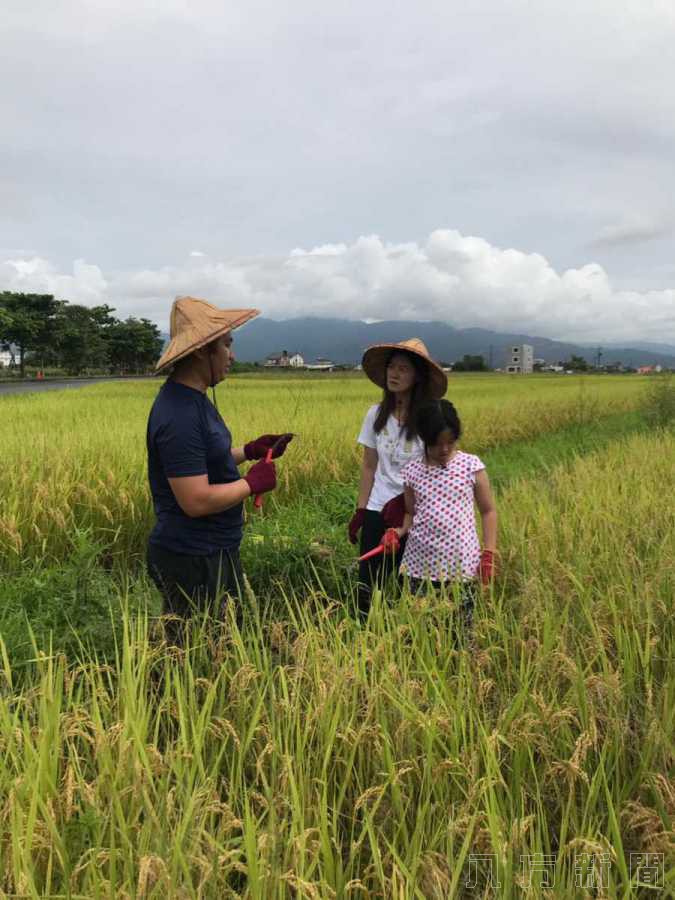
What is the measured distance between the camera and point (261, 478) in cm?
200

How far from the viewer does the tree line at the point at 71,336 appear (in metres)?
41.3

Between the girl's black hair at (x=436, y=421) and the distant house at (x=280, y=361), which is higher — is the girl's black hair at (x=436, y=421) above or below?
below

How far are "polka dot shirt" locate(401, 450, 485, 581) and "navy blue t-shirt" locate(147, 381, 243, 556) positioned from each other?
2.45 ft

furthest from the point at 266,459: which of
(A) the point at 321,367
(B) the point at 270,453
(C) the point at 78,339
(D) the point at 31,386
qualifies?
(A) the point at 321,367

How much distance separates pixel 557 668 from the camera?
1.57 meters

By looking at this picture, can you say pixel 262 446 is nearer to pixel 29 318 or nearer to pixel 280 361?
pixel 280 361

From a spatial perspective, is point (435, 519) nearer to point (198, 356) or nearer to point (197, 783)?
point (198, 356)

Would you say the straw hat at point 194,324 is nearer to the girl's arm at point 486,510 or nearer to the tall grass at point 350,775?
the tall grass at point 350,775

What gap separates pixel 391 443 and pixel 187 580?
3.62 feet

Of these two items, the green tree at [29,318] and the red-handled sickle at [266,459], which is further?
the green tree at [29,318]

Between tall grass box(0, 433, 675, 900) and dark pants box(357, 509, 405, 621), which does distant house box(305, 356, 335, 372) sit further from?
tall grass box(0, 433, 675, 900)

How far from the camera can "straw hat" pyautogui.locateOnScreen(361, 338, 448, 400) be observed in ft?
8.44

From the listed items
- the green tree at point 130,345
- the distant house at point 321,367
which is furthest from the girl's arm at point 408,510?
the green tree at point 130,345

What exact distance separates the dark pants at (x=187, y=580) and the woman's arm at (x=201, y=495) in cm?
21
